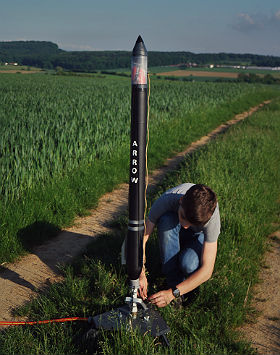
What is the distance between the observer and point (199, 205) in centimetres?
300

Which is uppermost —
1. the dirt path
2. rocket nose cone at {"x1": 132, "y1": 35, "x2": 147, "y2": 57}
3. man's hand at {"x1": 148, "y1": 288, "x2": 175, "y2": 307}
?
rocket nose cone at {"x1": 132, "y1": 35, "x2": 147, "y2": 57}

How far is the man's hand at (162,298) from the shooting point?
10.6 feet

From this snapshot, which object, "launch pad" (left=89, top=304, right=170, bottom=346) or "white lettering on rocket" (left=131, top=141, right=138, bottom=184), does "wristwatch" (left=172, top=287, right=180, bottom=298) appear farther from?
"white lettering on rocket" (left=131, top=141, right=138, bottom=184)

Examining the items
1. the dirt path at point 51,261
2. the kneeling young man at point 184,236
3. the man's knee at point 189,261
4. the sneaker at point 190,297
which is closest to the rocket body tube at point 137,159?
the kneeling young man at point 184,236

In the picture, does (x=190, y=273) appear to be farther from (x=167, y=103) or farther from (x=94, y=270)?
(x=167, y=103)

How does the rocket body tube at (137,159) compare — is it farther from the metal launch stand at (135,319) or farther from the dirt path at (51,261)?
the dirt path at (51,261)

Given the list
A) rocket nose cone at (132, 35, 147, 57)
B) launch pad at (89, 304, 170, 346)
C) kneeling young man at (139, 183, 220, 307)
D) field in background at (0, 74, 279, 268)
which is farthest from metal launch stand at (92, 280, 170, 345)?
field in background at (0, 74, 279, 268)

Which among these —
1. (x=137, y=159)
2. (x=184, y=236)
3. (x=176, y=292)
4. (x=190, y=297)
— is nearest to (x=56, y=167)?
(x=184, y=236)

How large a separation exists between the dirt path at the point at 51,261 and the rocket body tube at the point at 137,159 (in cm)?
141

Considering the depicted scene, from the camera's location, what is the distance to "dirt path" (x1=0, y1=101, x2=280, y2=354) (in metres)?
3.98

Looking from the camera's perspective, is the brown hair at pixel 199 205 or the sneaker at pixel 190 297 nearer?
the brown hair at pixel 199 205

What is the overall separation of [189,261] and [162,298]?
0.47 m

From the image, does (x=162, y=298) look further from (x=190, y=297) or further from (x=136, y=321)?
(x=190, y=297)

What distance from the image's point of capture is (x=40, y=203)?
232 inches
